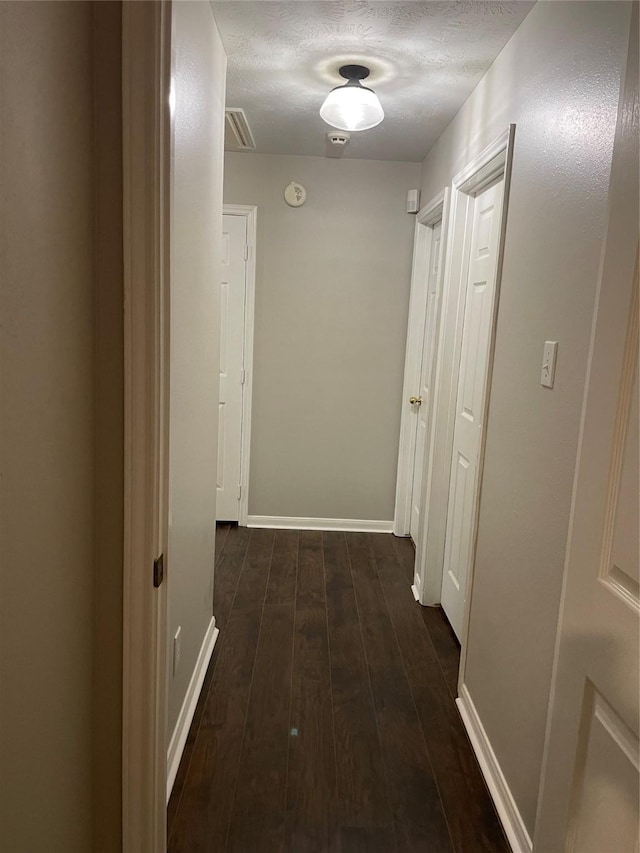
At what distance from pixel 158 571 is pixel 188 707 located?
3.76 feet

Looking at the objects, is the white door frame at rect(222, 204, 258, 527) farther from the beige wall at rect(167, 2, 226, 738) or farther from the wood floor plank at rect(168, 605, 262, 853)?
the beige wall at rect(167, 2, 226, 738)

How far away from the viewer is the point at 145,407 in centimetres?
110

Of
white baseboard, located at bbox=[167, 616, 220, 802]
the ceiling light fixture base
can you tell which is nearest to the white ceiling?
the ceiling light fixture base

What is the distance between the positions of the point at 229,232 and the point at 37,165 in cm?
307

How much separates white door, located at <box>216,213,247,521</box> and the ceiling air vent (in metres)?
0.41

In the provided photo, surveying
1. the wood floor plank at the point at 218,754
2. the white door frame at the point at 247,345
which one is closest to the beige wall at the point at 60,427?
the wood floor plank at the point at 218,754

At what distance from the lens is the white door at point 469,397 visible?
2441mm

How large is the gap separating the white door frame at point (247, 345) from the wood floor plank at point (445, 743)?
4.20ft

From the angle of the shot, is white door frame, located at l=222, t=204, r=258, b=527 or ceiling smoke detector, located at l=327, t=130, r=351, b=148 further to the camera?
white door frame, located at l=222, t=204, r=258, b=527

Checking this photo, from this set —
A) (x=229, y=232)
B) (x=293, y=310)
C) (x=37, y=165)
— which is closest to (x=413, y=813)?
(x=37, y=165)

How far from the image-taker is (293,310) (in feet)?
12.7

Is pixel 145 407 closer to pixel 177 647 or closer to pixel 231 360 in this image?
pixel 177 647

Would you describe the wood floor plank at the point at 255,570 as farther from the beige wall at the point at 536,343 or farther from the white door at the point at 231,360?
the beige wall at the point at 536,343

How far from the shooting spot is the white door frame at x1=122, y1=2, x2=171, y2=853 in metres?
1.01
